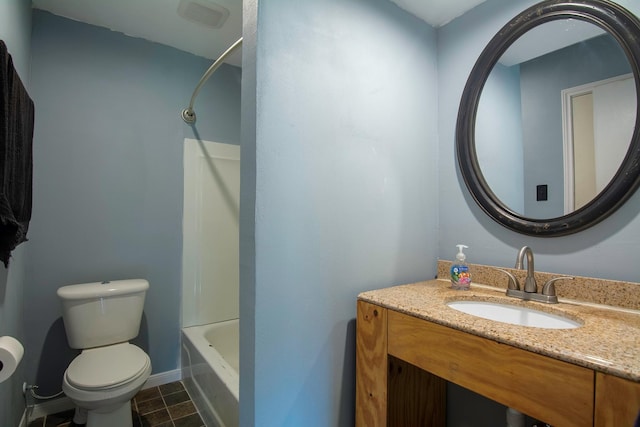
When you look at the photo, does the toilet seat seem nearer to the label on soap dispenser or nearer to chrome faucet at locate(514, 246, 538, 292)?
the label on soap dispenser

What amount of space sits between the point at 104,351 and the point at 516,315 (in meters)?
2.13

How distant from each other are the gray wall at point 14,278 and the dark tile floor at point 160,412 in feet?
0.70

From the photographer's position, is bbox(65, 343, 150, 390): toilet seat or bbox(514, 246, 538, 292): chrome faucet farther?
bbox(65, 343, 150, 390): toilet seat

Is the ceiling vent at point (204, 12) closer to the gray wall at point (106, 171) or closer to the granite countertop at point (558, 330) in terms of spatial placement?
the gray wall at point (106, 171)

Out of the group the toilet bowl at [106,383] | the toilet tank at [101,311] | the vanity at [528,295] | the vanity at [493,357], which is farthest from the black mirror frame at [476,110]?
the toilet tank at [101,311]

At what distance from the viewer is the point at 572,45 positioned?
115 cm

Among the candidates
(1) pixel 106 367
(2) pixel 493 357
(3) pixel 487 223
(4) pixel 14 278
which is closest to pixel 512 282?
(3) pixel 487 223

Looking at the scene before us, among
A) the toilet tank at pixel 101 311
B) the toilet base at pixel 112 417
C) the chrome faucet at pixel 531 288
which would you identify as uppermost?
the chrome faucet at pixel 531 288

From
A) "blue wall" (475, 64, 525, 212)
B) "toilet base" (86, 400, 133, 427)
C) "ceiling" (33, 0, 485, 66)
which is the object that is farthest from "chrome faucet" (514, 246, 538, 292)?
"toilet base" (86, 400, 133, 427)

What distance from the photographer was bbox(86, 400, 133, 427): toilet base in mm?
1448

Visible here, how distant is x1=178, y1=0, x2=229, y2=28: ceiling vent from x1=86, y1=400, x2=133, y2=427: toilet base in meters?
2.20

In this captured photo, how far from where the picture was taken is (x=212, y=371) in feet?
5.20

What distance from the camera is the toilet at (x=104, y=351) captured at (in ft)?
4.51

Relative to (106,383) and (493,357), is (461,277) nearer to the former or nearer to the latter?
(493,357)
